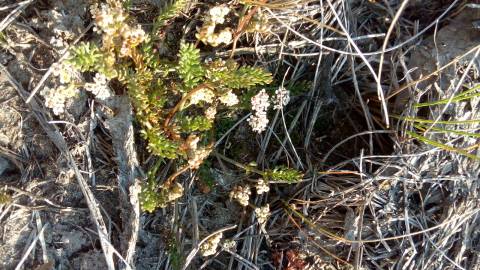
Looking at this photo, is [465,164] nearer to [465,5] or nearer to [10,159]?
[465,5]

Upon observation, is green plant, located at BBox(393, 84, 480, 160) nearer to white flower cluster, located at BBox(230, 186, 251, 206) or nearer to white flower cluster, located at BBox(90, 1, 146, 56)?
white flower cluster, located at BBox(230, 186, 251, 206)

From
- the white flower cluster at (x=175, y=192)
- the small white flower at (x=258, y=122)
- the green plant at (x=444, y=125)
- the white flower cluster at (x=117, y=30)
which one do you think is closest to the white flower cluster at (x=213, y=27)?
the white flower cluster at (x=117, y=30)

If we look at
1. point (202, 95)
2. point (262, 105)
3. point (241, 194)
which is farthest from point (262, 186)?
point (202, 95)

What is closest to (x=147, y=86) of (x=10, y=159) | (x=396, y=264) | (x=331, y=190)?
(x=10, y=159)

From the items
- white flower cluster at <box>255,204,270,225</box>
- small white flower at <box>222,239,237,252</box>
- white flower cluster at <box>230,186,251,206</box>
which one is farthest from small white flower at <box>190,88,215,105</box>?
small white flower at <box>222,239,237,252</box>

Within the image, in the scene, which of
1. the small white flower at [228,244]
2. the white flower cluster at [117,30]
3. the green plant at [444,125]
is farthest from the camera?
the small white flower at [228,244]

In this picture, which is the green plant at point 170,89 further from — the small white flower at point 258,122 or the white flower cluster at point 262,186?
the white flower cluster at point 262,186
